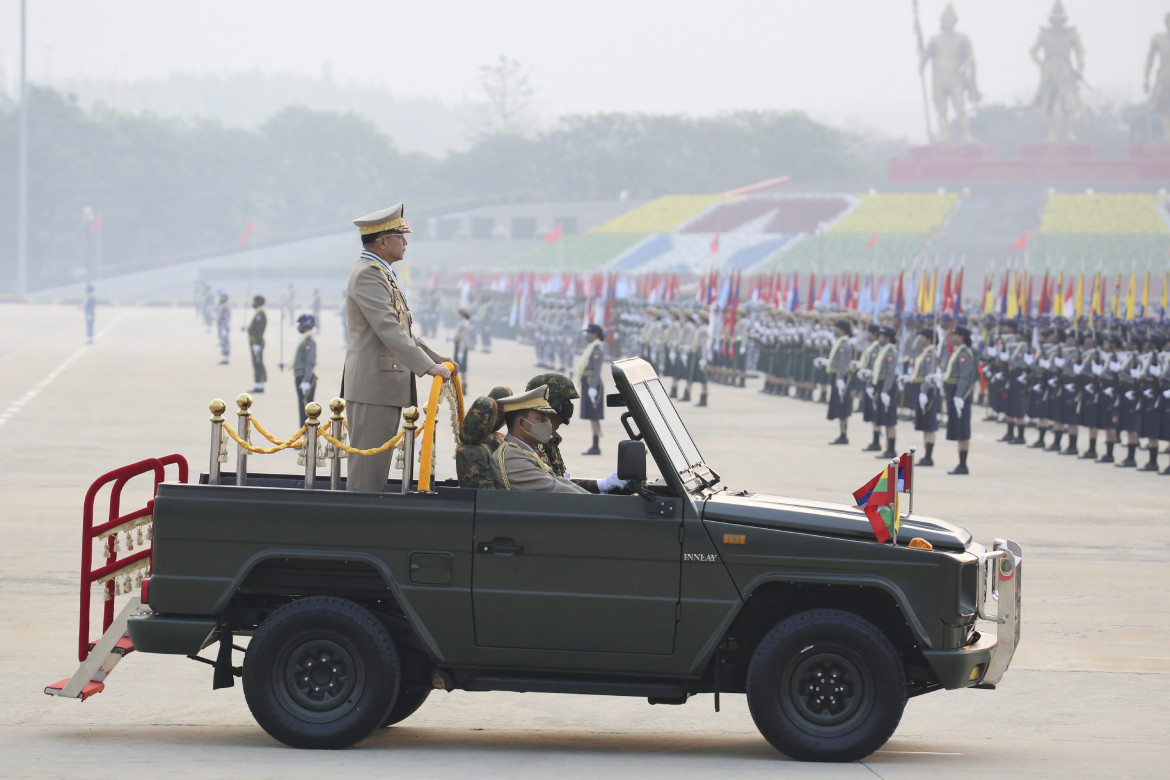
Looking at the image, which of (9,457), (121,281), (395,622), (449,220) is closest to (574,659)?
(395,622)

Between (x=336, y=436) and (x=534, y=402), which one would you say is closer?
(x=534, y=402)

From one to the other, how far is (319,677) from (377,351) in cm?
153

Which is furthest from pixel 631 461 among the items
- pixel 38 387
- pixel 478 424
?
pixel 38 387

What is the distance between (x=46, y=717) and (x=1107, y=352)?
18.3 m

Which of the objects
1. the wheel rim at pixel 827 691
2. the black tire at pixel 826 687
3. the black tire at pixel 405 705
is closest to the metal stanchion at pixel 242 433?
the black tire at pixel 405 705

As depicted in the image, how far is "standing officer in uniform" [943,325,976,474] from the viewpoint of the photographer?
20.5 meters

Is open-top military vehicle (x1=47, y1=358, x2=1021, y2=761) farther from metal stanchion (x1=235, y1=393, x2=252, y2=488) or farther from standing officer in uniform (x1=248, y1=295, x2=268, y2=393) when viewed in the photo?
standing officer in uniform (x1=248, y1=295, x2=268, y2=393)

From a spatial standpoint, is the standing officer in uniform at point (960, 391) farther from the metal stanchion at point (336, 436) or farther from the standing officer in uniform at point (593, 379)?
the metal stanchion at point (336, 436)

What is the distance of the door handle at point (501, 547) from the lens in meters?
6.75

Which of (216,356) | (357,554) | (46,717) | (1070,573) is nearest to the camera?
(357,554)

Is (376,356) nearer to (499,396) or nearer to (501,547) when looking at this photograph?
(499,396)

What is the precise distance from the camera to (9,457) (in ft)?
63.9

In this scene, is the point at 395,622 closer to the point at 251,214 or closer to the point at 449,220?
the point at 449,220

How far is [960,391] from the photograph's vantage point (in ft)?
67.7
